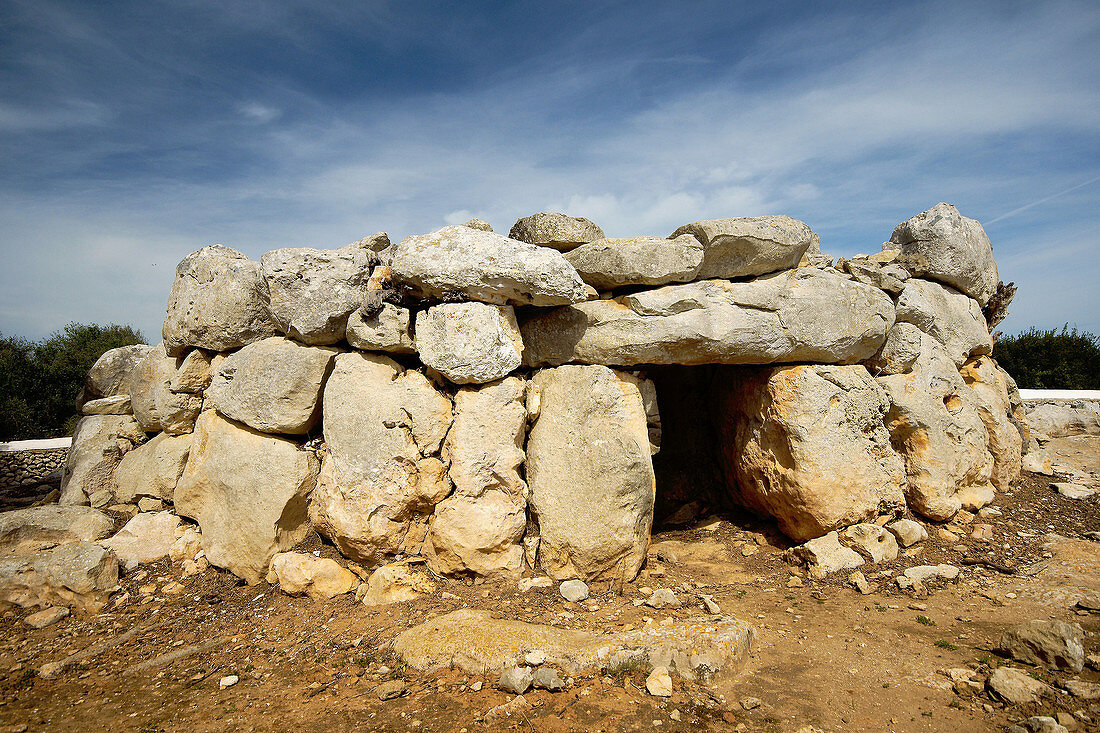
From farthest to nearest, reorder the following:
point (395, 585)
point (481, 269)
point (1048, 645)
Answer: point (481, 269) → point (395, 585) → point (1048, 645)

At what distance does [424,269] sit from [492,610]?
320 cm

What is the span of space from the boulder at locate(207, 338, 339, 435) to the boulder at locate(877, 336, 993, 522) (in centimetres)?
664

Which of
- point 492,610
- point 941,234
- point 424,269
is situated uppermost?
point 941,234

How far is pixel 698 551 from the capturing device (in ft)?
22.1

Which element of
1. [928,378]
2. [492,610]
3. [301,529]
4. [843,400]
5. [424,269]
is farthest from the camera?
[928,378]

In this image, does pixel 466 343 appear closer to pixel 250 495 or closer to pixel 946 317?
pixel 250 495

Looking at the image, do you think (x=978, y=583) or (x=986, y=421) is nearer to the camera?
(x=978, y=583)

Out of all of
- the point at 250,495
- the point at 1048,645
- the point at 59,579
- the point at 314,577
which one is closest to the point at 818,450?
the point at 1048,645

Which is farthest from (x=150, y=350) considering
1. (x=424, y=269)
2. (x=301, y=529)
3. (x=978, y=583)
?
(x=978, y=583)

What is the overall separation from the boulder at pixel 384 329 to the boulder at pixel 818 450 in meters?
4.09

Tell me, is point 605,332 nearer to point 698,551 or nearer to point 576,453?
point 576,453

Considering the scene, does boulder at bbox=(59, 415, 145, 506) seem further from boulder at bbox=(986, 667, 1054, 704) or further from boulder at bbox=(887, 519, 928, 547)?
boulder at bbox=(887, 519, 928, 547)

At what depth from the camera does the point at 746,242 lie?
6395 mm

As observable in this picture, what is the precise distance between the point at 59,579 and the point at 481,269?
5014 mm
